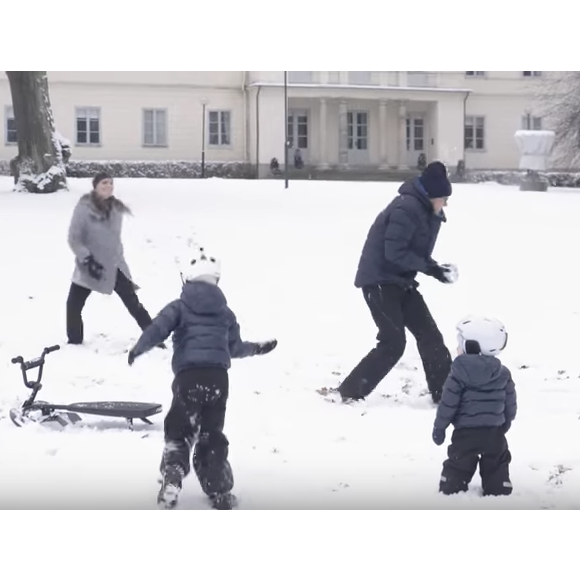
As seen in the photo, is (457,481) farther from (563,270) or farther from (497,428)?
(563,270)

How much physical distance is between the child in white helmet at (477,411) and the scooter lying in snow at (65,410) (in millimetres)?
1851

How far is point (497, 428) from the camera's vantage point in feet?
17.3

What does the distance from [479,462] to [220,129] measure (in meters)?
21.0

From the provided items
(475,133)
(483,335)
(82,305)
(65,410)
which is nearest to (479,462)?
(483,335)

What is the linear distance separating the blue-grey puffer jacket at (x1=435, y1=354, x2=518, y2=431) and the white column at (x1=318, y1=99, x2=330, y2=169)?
18502 mm

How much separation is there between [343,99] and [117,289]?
2103 cm

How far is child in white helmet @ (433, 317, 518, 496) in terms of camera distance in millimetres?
5215

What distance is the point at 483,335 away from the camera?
521 centimetres

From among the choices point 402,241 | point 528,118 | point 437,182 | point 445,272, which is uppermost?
point 528,118

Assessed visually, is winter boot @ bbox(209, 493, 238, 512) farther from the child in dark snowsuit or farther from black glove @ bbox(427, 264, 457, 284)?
black glove @ bbox(427, 264, 457, 284)

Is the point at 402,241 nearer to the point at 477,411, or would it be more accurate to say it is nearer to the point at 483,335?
the point at 483,335

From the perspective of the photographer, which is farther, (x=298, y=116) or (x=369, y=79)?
(x=298, y=116)

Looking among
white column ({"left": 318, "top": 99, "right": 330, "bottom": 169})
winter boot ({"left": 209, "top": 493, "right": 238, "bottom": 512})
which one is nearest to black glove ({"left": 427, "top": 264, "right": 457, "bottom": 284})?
winter boot ({"left": 209, "top": 493, "right": 238, "bottom": 512})

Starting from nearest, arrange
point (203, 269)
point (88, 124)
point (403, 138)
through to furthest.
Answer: point (203, 269) → point (403, 138) → point (88, 124)
